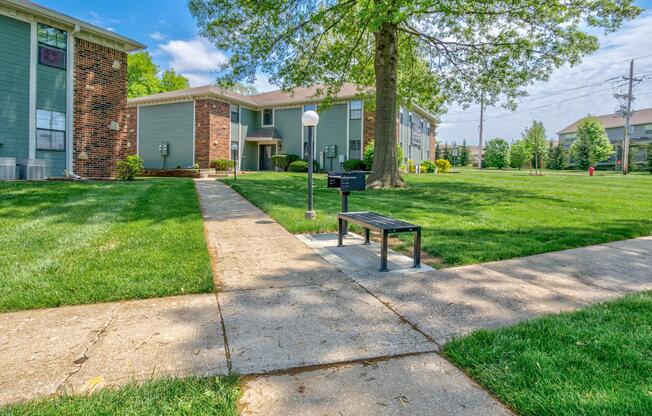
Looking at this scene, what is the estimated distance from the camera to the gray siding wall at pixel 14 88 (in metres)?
12.6

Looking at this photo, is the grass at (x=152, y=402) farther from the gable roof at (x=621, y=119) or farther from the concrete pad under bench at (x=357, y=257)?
the gable roof at (x=621, y=119)

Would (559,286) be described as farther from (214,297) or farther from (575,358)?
(214,297)

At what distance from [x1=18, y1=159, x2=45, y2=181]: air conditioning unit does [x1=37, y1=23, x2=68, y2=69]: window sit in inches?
136

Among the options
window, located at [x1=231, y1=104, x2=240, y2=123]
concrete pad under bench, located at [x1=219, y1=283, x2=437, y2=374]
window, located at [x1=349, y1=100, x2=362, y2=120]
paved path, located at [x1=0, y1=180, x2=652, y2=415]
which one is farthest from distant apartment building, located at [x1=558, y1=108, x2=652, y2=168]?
concrete pad under bench, located at [x1=219, y1=283, x2=437, y2=374]

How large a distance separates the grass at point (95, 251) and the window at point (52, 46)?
7.44 m

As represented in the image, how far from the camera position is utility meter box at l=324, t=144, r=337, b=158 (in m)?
26.9

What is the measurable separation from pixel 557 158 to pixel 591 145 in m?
4.88

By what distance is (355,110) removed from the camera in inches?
1027

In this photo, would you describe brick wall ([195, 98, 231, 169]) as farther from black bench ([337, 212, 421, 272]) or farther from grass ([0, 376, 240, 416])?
grass ([0, 376, 240, 416])

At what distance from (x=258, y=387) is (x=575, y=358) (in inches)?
69.4

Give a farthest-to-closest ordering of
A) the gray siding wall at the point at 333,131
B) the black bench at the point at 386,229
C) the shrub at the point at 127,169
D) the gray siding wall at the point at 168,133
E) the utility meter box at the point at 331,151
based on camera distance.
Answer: the utility meter box at the point at 331,151
the gray siding wall at the point at 333,131
the gray siding wall at the point at 168,133
the shrub at the point at 127,169
the black bench at the point at 386,229

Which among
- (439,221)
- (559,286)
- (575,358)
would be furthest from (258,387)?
(439,221)

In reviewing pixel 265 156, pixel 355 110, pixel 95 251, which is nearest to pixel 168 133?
pixel 265 156

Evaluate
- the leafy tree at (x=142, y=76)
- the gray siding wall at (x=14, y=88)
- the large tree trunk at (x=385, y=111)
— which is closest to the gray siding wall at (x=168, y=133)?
the gray siding wall at (x=14, y=88)
